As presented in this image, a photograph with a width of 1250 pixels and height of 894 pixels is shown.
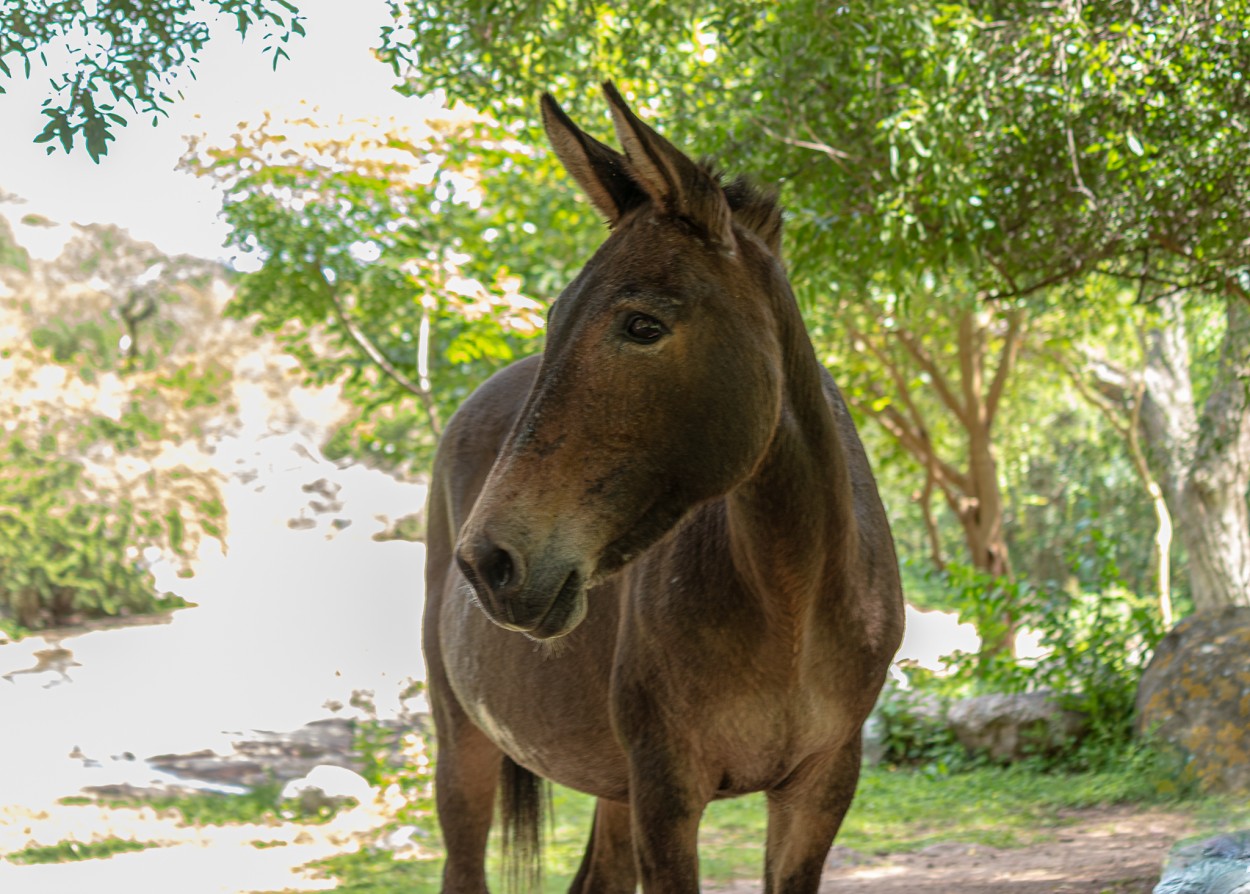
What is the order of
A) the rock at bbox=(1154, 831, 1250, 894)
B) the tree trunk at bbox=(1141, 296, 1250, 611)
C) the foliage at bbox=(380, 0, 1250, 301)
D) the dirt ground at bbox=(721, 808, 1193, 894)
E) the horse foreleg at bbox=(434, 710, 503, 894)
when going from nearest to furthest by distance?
the rock at bbox=(1154, 831, 1250, 894) < the horse foreleg at bbox=(434, 710, 503, 894) < the foliage at bbox=(380, 0, 1250, 301) < the dirt ground at bbox=(721, 808, 1193, 894) < the tree trunk at bbox=(1141, 296, 1250, 611)

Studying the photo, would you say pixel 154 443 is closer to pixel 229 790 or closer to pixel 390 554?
pixel 390 554

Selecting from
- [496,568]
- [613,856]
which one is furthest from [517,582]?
[613,856]

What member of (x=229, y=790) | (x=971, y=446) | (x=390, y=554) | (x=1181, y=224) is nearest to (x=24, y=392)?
(x=390, y=554)

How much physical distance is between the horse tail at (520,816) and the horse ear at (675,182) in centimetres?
228

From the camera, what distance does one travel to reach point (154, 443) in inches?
462

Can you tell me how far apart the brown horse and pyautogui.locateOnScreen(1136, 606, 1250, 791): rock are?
13.9ft

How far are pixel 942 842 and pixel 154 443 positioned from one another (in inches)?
332

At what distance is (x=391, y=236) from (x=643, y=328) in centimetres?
672

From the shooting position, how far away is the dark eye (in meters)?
1.88

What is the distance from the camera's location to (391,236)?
829cm

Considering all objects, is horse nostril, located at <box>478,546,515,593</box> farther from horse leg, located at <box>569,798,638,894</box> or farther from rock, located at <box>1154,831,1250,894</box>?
rock, located at <box>1154,831,1250,894</box>

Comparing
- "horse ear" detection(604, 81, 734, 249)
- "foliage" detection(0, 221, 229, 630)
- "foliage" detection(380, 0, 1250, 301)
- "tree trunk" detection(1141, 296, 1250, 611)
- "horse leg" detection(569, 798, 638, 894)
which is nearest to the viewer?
"horse ear" detection(604, 81, 734, 249)

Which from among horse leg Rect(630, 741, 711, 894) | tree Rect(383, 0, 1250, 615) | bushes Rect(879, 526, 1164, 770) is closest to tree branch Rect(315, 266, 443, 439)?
tree Rect(383, 0, 1250, 615)

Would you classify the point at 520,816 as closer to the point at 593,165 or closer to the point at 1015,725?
the point at 593,165
